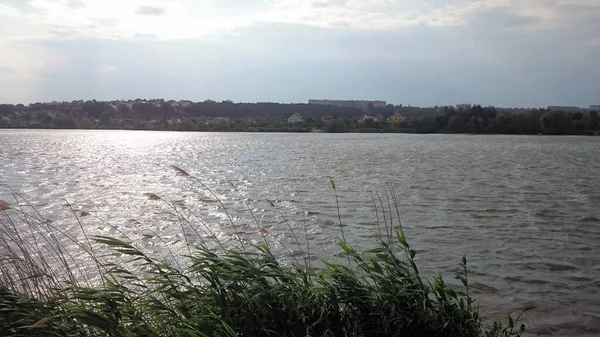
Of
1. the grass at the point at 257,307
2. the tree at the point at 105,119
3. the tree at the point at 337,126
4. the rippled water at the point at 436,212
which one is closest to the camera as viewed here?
the grass at the point at 257,307

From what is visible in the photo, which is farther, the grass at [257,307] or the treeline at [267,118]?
the treeline at [267,118]

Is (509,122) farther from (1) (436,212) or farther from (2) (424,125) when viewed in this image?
(1) (436,212)

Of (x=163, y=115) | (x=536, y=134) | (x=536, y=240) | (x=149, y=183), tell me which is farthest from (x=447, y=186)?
(x=163, y=115)

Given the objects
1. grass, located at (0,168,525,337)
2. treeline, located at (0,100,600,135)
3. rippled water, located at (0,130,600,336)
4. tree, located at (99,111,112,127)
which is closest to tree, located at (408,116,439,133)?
treeline, located at (0,100,600,135)

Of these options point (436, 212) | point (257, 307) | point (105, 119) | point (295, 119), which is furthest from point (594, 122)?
point (257, 307)

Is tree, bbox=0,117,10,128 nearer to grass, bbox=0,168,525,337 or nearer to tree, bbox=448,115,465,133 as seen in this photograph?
tree, bbox=448,115,465,133

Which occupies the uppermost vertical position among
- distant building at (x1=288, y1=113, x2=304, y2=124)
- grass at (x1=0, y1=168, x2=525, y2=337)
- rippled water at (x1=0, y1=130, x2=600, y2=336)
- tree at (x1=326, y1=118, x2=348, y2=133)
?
distant building at (x1=288, y1=113, x2=304, y2=124)

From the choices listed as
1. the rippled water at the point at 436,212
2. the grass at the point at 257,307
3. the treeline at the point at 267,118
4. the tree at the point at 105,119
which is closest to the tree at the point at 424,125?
the treeline at the point at 267,118

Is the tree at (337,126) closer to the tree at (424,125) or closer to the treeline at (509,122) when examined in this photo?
the tree at (424,125)

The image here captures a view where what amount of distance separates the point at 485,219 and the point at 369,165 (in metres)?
18.7

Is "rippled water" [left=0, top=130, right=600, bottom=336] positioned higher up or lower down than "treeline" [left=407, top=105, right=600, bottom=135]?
lower down

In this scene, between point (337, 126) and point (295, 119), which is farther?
point (295, 119)

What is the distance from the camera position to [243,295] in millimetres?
6039

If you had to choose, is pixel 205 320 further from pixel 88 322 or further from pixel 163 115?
pixel 163 115
